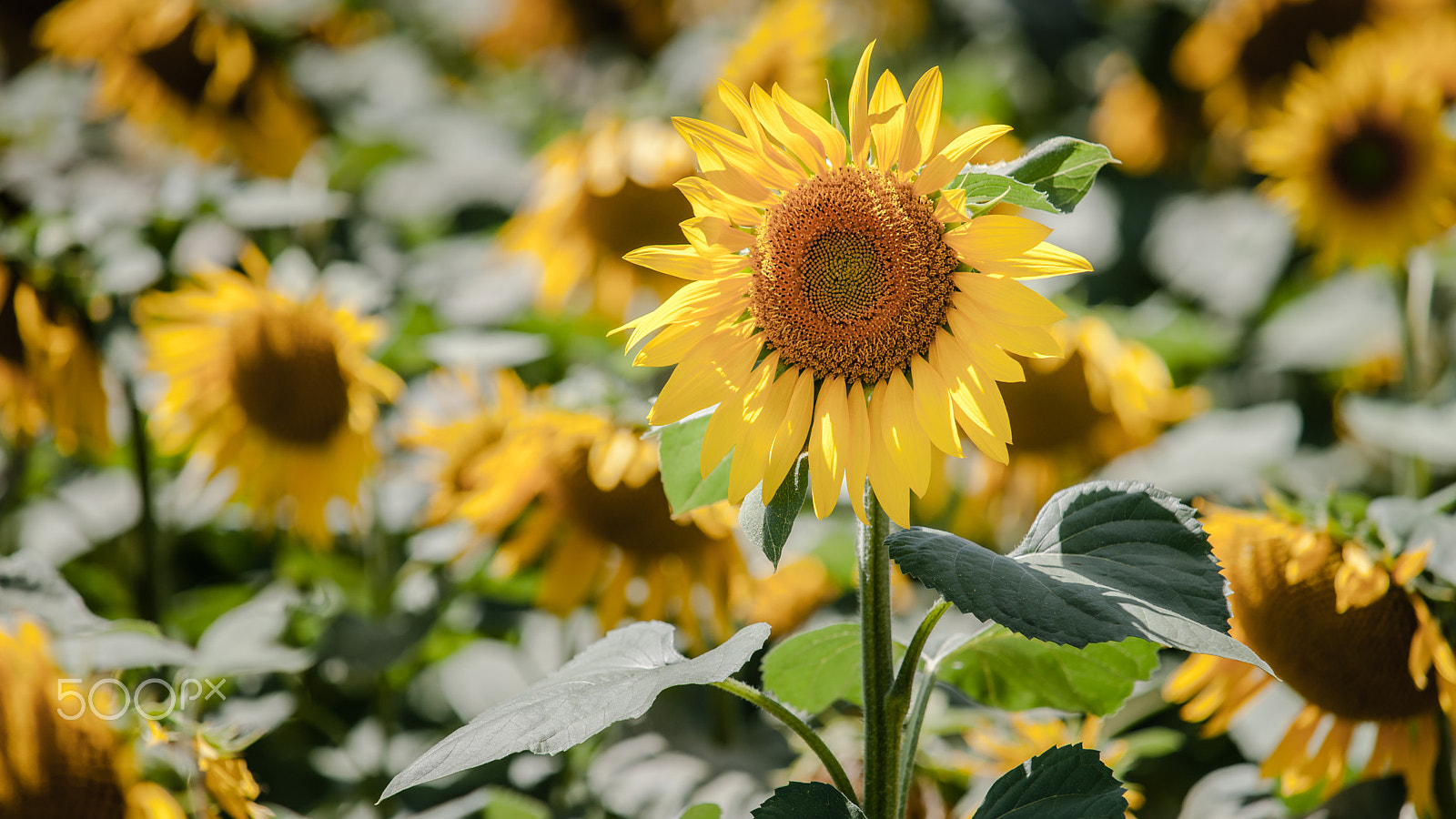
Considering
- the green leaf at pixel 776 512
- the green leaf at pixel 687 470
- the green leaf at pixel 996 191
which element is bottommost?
the green leaf at pixel 687 470

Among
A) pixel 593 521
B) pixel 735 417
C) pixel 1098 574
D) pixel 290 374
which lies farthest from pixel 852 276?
pixel 290 374

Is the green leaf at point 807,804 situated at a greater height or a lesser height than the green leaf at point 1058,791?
lesser

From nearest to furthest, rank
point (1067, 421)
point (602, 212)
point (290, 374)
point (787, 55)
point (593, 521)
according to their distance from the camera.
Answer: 1. point (593, 521)
2. point (290, 374)
3. point (1067, 421)
4. point (602, 212)
5. point (787, 55)

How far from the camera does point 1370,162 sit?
1.50 meters

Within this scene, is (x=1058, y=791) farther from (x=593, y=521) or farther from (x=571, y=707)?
(x=593, y=521)

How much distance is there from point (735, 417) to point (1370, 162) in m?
1.31

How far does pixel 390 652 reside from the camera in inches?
43.9

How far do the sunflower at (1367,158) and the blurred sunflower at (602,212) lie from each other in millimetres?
911

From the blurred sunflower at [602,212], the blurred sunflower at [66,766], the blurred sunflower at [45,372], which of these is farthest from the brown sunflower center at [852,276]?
the blurred sunflower at [45,372]

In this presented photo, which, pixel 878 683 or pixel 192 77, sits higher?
pixel 192 77

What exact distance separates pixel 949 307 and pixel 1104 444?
3.15ft

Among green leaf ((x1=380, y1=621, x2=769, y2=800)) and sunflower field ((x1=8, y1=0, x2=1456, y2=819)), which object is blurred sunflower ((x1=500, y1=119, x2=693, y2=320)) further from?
green leaf ((x1=380, y1=621, x2=769, y2=800))

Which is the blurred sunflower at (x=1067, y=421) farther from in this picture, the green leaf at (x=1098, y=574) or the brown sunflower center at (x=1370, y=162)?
the green leaf at (x=1098, y=574)

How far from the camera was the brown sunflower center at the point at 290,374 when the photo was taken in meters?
1.28
